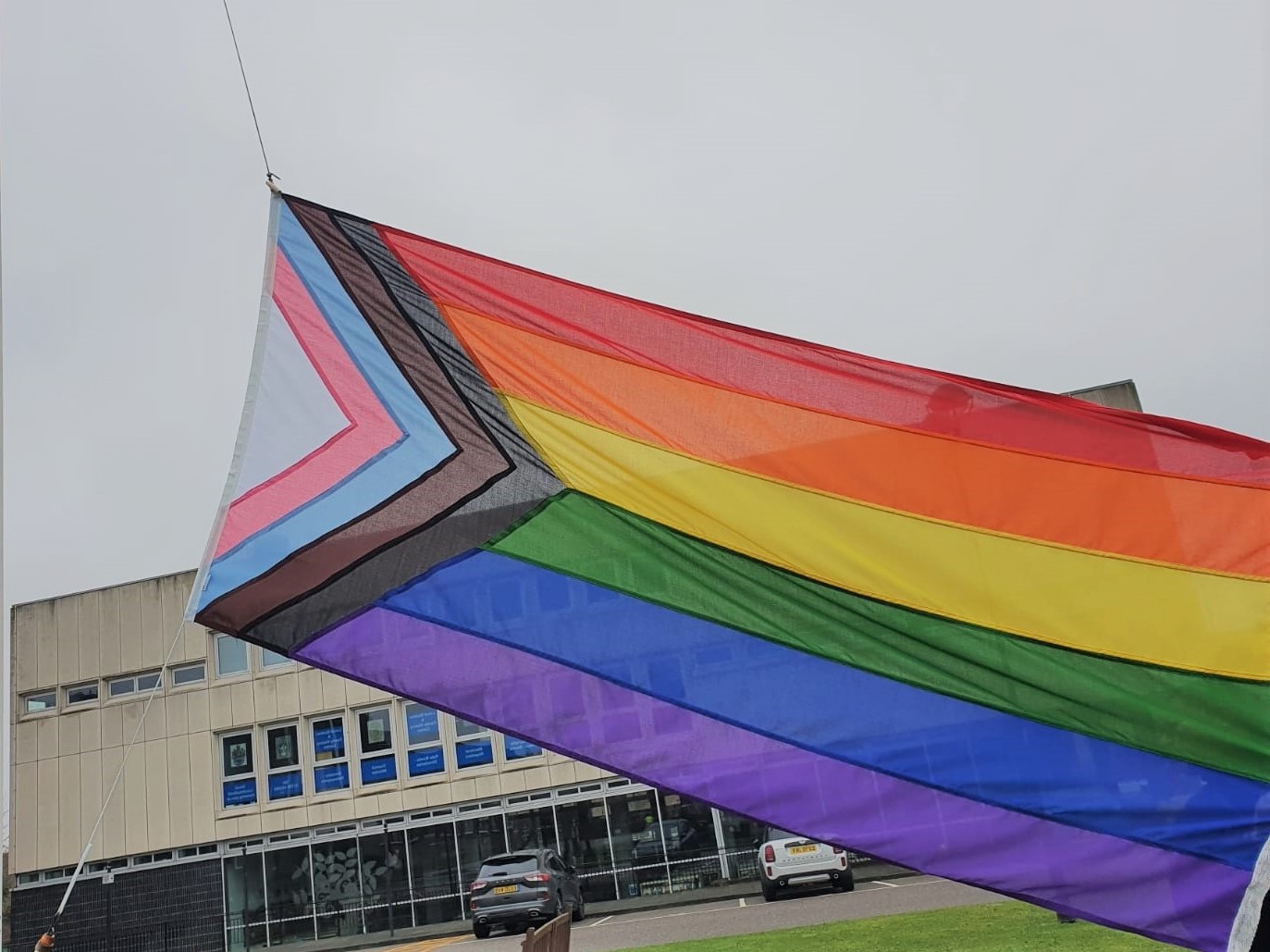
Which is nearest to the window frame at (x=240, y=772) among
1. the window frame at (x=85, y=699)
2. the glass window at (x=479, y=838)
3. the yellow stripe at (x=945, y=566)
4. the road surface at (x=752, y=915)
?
the window frame at (x=85, y=699)

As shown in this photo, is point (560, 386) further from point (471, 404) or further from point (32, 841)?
point (32, 841)

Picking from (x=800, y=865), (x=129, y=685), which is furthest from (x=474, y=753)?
(x=800, y=865)

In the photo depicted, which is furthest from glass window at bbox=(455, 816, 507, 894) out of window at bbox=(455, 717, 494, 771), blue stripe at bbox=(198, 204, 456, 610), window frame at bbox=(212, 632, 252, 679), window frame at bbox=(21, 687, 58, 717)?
blue stripe at bbox=(198, 204, 456, 610)

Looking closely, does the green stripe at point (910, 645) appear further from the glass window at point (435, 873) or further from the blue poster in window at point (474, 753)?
the glass window at point (435, 873)

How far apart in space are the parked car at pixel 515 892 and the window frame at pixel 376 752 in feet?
30.2

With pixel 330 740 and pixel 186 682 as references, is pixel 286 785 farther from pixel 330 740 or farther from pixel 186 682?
pixel 186 682

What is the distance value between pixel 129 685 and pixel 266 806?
5.39 metres

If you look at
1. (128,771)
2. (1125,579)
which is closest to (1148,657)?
(1125,579)

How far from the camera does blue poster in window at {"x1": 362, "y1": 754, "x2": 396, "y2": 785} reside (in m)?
30.2

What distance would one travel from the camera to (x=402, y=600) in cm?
447

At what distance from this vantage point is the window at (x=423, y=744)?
30047 millimetres

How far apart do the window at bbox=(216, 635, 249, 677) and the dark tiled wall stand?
481cm

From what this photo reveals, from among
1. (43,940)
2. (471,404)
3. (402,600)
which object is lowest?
(43,940)

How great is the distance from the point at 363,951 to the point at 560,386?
2301cm
